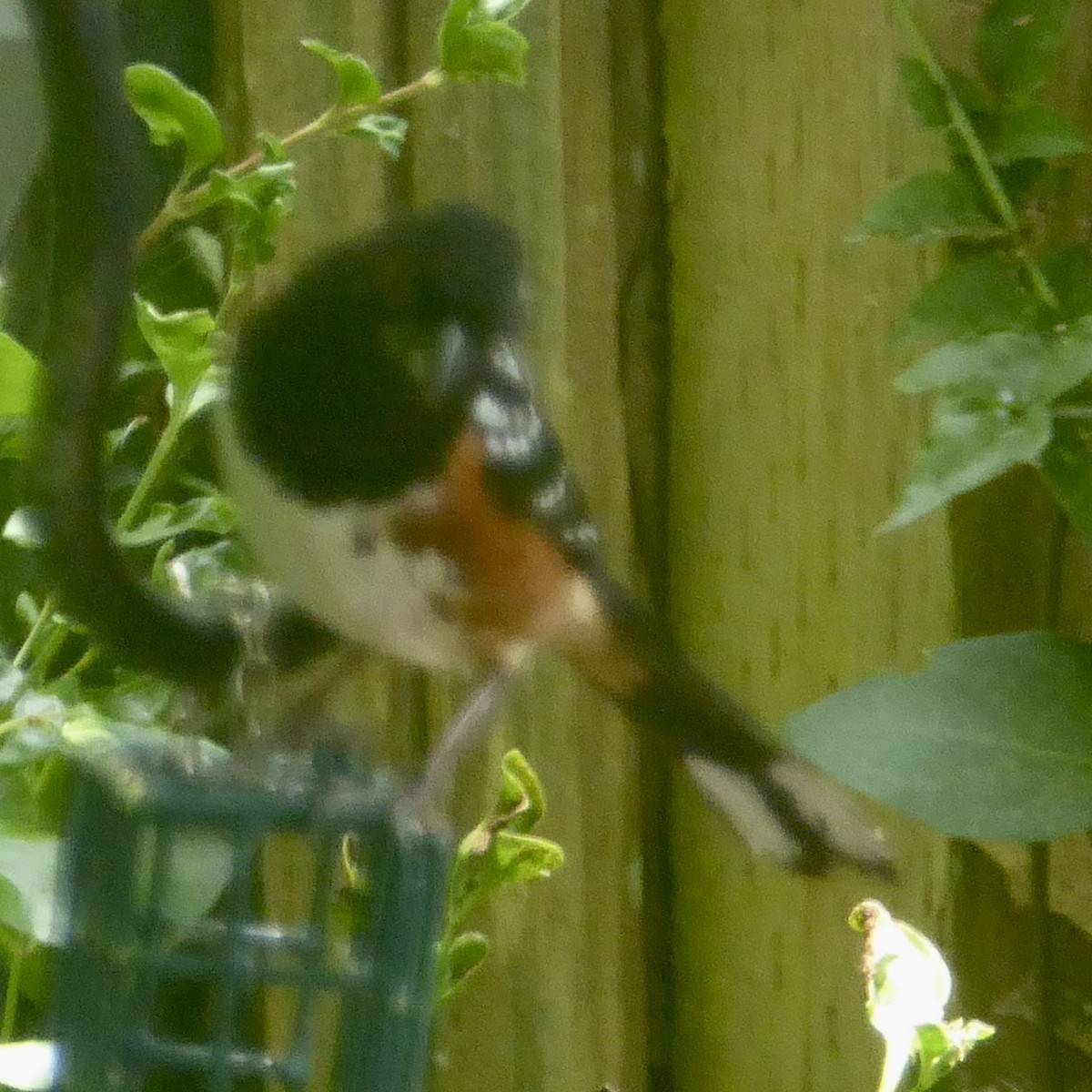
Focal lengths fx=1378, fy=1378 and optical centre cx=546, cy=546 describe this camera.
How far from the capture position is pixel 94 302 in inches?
13.2

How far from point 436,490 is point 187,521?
0.18 m

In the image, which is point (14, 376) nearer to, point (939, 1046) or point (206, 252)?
point (206, 252)

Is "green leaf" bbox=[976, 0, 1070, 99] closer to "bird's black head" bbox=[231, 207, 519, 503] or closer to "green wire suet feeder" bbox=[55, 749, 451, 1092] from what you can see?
"bird's black head" bbox=[231, 207, 519, 503]

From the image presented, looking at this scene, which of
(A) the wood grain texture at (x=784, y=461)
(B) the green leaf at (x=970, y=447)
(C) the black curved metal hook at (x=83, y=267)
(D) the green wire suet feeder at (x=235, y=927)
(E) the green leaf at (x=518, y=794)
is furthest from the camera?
(A) the wood grain texture at (x=784, y=461)

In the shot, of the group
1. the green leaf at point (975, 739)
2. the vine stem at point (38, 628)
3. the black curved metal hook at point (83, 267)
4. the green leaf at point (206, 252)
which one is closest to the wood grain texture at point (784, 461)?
the green leaf at point (975, 739)

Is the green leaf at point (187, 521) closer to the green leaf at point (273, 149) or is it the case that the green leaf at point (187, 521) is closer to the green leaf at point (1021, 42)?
the green leaf at point (273, 149)

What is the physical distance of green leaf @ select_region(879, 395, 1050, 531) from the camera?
537 mm

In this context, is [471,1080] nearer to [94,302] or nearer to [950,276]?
[950,276]

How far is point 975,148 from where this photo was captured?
0.66 metres

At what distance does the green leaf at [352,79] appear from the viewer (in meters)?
0.67

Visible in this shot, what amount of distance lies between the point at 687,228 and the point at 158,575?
0.41 metres

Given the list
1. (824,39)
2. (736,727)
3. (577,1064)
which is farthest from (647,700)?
(824,39)

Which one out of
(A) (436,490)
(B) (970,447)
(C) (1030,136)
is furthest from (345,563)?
(C) (1030,136)

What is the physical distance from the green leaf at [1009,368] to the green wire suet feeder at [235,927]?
0.28m
